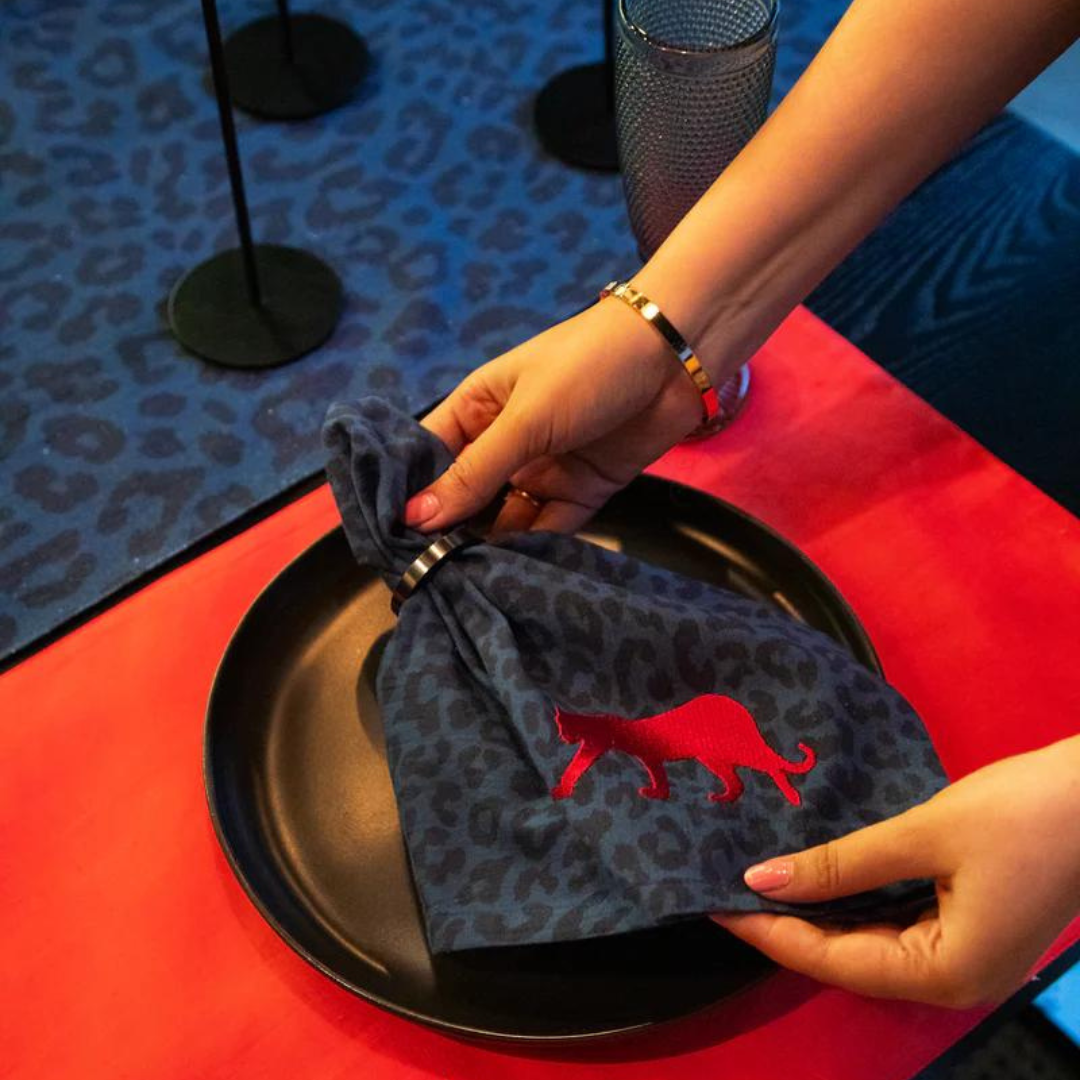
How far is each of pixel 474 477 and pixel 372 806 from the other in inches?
6.8

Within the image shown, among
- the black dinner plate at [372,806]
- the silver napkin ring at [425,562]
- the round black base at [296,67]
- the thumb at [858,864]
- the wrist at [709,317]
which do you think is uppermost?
the wrist at [709,317]

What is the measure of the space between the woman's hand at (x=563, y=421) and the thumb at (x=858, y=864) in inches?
9.4

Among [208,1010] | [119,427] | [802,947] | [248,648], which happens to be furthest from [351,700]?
[119,427]

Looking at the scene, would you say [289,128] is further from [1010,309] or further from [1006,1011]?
[1006,1011]

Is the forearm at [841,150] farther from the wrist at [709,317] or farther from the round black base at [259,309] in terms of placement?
the round black base at [259,309]

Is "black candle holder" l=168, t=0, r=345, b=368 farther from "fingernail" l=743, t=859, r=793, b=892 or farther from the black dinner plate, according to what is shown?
"fingernail" l=743, t=859, r=793, b=892

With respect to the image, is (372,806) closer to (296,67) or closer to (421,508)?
(421,508)

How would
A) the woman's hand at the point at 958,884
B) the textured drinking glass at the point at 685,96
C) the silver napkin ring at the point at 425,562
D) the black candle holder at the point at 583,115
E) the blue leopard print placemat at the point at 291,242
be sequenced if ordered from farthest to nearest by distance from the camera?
the black candle holder at the point at 583,115 < the blue leopard print placemat at the point at 291,242 < the textured drinking glass at the point at 685,96 < the silver napkin ring at the point at 425,562 < the woman's hand at the point at 958,884

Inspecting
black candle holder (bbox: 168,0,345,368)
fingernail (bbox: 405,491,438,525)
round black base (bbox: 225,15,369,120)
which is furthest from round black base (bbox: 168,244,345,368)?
fingernail (bbox: 405,491,438,525)

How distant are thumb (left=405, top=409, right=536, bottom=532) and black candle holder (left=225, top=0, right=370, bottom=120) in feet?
2.43

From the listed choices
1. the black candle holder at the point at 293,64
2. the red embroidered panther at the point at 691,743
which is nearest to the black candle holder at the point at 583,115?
the black candle holder at the point at 293,64

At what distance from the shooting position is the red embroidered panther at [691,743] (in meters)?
0.56

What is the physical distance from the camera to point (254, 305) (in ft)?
3.53

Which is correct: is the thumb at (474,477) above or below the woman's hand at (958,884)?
above
